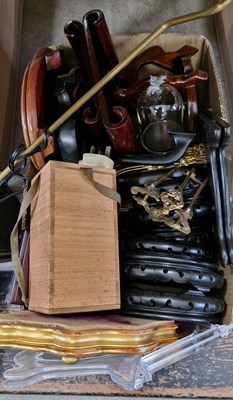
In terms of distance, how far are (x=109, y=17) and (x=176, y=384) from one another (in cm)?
89

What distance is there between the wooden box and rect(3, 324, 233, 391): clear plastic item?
72 millimetres

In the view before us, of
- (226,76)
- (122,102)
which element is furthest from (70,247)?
(226,76)

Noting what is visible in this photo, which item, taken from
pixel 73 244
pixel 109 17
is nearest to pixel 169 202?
pixel 73 244

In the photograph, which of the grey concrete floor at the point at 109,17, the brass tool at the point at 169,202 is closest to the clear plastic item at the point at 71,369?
the brass tool at the point at 169,202

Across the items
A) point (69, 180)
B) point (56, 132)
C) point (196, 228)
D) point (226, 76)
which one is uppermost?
point (226, 76)

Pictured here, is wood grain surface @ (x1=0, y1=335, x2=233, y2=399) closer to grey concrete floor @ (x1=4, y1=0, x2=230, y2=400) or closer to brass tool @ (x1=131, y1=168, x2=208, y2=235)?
brass tool @ (x1=131, y1=168, x2=208, y2=235)

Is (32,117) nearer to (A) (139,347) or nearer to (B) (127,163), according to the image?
(B) (127,163)

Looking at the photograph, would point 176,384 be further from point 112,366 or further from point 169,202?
point 169,202

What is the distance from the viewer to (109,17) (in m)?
1.02

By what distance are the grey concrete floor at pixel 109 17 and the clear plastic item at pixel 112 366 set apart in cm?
61

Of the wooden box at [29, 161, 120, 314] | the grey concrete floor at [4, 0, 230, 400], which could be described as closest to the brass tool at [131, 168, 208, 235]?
the wooden box at [29, 161, 120, 314]

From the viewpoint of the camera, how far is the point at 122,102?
80 cm

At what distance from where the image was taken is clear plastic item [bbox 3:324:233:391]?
50cm

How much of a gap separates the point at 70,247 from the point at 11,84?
58cm
